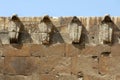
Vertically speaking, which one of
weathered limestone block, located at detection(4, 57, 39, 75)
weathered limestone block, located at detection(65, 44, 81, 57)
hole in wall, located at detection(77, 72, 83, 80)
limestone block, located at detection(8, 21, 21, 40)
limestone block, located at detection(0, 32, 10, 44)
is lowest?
hole in wall, located at detection(77, 72, 83, 80)

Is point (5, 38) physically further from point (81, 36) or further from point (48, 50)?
point (81, 36)

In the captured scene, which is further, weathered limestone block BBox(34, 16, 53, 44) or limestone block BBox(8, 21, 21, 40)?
limestone block BBox(8, 21, 21, 40)

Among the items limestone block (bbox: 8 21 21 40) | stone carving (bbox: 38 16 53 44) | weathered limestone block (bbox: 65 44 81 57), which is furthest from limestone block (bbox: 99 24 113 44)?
limestone block (bbox: 8 21 21 40)

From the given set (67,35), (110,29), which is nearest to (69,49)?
(67,35)

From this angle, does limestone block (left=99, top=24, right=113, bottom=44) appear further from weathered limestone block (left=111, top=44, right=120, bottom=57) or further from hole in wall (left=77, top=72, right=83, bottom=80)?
hole in wall (left=77, top=72, right=83, bottom=80)

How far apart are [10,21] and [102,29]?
2264mm

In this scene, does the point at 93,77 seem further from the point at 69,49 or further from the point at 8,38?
the point at 8,38

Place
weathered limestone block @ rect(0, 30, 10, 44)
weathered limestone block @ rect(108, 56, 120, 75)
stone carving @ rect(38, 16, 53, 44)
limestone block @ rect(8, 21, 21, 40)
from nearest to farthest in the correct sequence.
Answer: weathered limestone block @ rect(108, 56, 120, 75) → stone carving @ rect(38, 16, 53, 44) → limestone block @ rect(8, 21, 21, 40) → weathered limestone block @ rect(0, 30, 10, 44)

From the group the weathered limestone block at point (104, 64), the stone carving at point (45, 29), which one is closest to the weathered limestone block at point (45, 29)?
the stone carving at point (45, 29)

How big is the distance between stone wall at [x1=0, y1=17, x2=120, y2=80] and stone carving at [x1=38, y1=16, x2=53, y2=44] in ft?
0.27

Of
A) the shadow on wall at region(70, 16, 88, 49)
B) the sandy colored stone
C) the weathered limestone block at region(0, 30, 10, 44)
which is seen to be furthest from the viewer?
the weathered limestone block at region(0, 30, 10, 44)

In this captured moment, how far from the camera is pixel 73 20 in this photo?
11.9m

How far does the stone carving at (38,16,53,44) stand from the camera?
39.4 ft

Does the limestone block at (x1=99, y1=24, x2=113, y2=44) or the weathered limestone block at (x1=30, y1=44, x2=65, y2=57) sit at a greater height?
the limestone block at (x1=99, y1=24, x2=113, y2=44)
